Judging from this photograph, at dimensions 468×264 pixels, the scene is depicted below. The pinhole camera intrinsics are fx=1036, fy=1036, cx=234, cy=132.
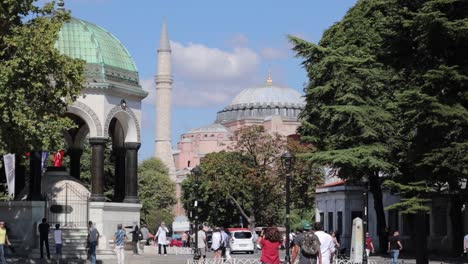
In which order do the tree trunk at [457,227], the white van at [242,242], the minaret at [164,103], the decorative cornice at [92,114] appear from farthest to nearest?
the minaret at [164,103] → the white van at [242,242] → the tree trunk at [457,227] → the decorative cornice at [92,114]

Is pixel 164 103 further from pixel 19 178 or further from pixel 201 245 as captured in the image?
pixel 201 245

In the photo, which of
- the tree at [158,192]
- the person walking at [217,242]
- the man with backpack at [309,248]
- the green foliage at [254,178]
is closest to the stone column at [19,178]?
the person walking at [217,242]

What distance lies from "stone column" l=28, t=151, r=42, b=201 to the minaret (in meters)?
124

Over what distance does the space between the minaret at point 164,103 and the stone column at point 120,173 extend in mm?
119662

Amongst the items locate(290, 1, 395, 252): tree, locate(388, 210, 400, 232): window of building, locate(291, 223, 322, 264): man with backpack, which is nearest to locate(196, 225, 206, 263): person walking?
locate(290, 1, 395, 252): tree

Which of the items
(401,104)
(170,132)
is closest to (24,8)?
(401,104)

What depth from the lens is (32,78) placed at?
1080 inches

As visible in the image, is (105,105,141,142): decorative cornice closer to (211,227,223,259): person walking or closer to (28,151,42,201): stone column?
(28,151,42,201): stone column

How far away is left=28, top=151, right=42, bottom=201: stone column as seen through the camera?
37750 millimetres

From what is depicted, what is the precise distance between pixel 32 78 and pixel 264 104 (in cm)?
14847

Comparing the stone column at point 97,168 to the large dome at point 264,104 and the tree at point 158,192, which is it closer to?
the tree at point 158,192

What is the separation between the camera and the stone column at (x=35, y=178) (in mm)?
37750

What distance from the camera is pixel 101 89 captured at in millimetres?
39562

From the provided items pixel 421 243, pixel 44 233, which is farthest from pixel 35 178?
pixel 421 243
